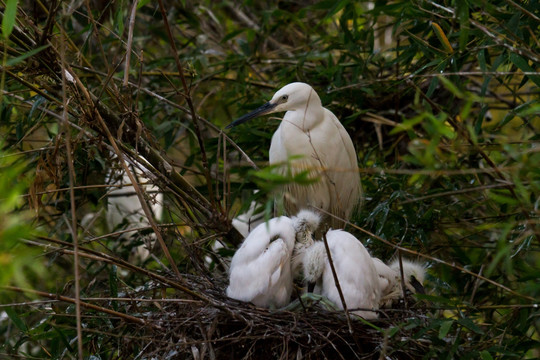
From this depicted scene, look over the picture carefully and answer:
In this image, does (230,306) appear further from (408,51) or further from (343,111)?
(343,111)

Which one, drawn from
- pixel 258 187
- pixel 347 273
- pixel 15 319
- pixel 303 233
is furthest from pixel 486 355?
pixel 15 319

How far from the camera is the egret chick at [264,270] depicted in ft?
5.57

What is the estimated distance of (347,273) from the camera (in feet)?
5.55

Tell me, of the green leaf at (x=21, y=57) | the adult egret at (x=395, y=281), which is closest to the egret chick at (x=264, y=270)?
the adult egret at (x=395, y=281)

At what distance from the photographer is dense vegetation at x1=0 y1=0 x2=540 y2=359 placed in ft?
4.22

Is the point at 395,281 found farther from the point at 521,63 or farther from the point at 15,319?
the point at 15,319

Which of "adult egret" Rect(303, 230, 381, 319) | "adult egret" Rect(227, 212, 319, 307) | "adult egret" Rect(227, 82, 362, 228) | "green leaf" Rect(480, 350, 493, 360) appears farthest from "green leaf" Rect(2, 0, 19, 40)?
"green leaf" Rect(480, 350, 493, 360)

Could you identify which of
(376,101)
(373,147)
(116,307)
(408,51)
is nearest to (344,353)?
(116,307)

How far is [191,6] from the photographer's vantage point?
3260 mm

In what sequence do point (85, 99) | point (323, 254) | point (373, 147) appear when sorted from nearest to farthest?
1. point (85, 99)
2. point (323, 254)
3. point (373, 147)

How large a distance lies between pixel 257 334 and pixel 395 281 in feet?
1.63

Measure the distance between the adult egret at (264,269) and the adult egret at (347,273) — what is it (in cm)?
7

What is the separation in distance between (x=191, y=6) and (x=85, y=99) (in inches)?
69.2

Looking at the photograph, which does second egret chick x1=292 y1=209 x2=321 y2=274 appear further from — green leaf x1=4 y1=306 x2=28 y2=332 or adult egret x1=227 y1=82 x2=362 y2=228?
green leaf x1=4 y1=306 x2=28 y2=332
